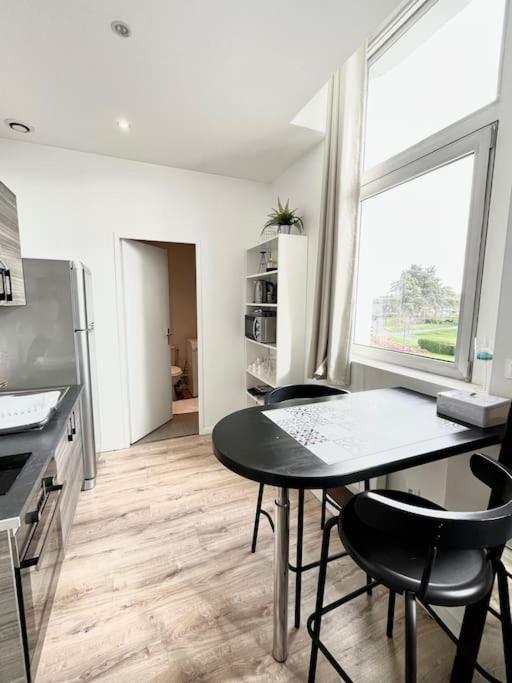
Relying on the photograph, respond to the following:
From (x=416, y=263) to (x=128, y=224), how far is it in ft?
7.97

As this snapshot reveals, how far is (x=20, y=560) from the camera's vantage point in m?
0.96

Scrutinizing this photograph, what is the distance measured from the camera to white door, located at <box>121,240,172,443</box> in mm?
3002

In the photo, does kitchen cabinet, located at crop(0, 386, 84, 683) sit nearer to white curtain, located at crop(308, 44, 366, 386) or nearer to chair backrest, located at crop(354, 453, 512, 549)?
chair backrest, located at crop(354, 453, 512, 549)

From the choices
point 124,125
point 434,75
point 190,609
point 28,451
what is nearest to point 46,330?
point 28,451

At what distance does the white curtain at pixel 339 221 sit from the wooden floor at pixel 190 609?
1170mm

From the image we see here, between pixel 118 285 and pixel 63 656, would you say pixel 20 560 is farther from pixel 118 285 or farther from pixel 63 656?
pixel 118 285

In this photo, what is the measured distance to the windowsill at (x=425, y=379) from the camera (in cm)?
159

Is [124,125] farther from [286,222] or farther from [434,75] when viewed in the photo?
[434,75]

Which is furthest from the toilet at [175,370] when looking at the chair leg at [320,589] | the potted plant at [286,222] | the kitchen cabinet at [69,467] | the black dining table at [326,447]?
the chair leg at [320,589]

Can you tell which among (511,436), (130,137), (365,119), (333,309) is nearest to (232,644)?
(511,436)

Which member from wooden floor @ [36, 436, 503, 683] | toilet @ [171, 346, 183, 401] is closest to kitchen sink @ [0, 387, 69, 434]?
wooden floor @ [36, 436, 503, 683]

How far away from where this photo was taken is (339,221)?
2.11 meters

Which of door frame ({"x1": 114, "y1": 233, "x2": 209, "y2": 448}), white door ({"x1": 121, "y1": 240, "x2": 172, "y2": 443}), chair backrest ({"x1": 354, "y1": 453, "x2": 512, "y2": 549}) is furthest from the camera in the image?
white door ({"x1": 121, "y1": 240, "x2": 172, "y2": 443})

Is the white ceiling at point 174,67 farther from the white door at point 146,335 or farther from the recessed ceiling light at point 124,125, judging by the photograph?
the white door at point 146,335
